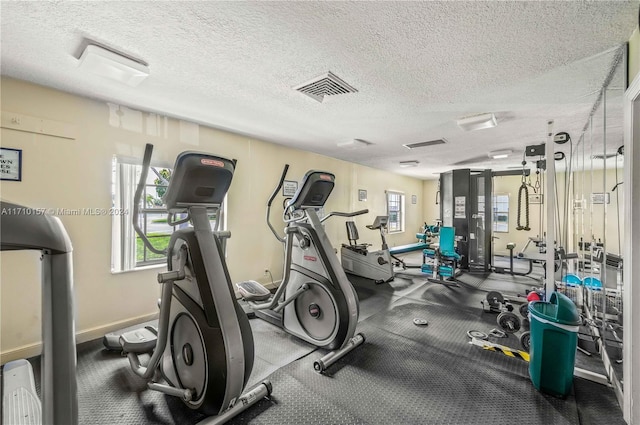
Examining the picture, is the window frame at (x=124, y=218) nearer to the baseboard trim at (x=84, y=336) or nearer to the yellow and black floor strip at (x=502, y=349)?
the baseboard trim at (x=84, y=336)

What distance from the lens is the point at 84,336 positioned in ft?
8.68

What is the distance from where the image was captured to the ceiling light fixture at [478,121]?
3066 mm

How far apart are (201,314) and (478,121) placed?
3309 millimetres

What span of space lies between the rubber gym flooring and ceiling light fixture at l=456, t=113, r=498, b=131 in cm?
230

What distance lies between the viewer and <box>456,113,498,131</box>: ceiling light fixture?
307cm

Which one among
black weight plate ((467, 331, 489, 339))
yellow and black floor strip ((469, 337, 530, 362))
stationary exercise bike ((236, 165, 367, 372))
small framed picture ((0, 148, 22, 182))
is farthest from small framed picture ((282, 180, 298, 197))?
yellow and black floor strip ((469, 337, 530, 362))

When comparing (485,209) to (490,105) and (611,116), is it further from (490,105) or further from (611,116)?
(490,105)

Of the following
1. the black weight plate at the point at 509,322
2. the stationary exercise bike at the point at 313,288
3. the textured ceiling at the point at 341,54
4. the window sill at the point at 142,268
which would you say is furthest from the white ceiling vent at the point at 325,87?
the black weight plate at the point at 509,322

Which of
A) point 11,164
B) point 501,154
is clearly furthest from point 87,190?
point 501,154

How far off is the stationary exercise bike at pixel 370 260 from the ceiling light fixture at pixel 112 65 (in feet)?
13.3

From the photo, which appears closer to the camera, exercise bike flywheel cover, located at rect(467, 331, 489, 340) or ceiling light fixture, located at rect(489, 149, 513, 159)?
exercise bike flywheel cover, located at rect(467, 331, 489, 340)

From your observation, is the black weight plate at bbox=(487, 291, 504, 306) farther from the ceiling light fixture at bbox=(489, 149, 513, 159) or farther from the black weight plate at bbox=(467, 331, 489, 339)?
Result: the ceiling light fixture at bbox=(489, 149, 513, 159)

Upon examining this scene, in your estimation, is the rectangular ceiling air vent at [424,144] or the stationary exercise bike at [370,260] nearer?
the rectangular ceiling air vent at [424,144]

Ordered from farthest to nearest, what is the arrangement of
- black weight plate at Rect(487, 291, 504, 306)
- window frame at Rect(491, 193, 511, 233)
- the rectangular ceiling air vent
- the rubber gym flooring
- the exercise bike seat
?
window frame at Rect(491, 193, 511, 233), the rectangular ceiling air vent, black weight plate at Rect(487, 291, 504, 306), the exercise bike seat, the rubber gym flooring
